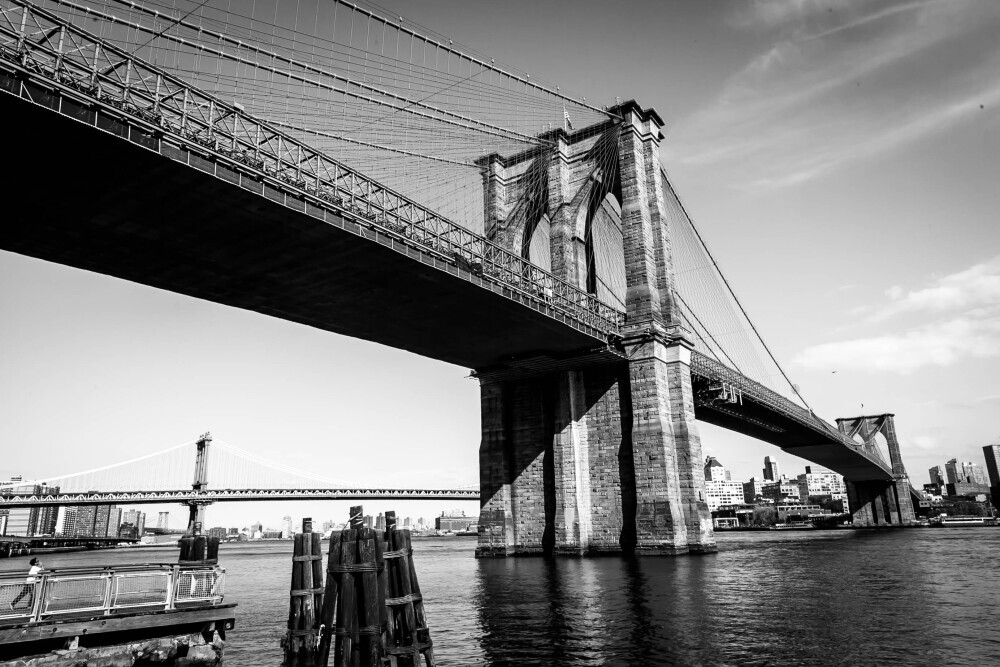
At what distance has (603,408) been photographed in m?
42.0

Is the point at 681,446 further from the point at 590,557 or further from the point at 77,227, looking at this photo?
the point at 77,227

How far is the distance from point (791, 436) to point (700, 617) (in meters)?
73.6

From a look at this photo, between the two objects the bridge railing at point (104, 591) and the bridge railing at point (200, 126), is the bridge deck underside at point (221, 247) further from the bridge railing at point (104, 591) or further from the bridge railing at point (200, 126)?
the bridge railing at point (104, 591)

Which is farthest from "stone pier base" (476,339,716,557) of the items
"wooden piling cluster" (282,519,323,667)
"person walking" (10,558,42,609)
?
"person walking" (10,558,42,609)

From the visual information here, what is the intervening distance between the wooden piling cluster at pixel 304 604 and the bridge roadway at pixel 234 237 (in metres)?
12.4

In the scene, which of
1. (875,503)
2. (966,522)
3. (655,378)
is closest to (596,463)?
(655,378)

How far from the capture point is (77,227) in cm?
2375

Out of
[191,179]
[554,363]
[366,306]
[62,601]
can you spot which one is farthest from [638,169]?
[62,601]

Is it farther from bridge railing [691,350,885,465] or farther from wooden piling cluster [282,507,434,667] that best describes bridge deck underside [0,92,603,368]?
wooden piling cluster [282,507,434,667]

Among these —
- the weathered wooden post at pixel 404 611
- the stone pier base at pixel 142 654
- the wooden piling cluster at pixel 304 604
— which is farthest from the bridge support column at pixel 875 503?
the stone pier base at pixel 142 654

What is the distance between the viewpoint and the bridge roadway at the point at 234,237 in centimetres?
1866

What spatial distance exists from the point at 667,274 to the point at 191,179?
2923 centimetres

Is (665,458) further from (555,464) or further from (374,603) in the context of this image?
(374,603)

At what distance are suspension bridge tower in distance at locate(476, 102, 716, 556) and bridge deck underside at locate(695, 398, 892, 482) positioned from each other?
47.2 ft
